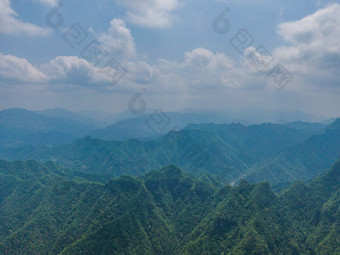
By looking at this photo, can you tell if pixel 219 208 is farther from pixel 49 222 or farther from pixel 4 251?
pixel 4 251

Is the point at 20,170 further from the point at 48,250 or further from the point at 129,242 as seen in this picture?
the point at 129,242

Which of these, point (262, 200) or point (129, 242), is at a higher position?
point (262, 200)

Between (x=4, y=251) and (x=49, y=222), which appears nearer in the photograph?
(x=4, y=251)

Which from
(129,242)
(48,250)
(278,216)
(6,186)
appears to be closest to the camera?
(129,242)

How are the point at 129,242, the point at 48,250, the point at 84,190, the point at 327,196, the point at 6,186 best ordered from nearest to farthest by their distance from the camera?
the point at 129,242 → the point at 48,250 → the point at 327,196 → the point at 84,190 → the point at 6,186

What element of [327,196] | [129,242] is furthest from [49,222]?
[327,196]

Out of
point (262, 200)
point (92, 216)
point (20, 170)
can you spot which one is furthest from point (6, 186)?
point (262, 200)

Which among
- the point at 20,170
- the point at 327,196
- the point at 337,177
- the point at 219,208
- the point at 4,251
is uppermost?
the point at 337,177
